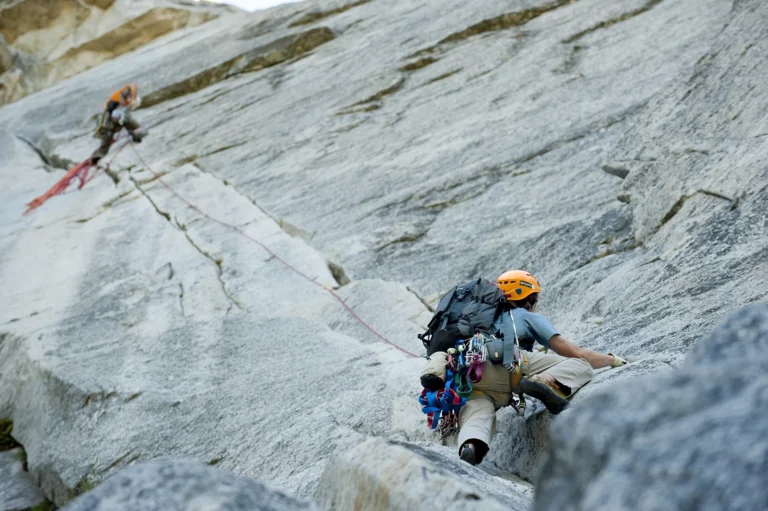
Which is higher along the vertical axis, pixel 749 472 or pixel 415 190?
pixel 749 472

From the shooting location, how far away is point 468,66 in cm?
1973

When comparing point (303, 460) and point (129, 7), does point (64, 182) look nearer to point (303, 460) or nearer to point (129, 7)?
point (303, 460)

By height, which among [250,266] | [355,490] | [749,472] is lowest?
[250,266]

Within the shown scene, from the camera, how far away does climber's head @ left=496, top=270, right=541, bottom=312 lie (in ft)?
26.4

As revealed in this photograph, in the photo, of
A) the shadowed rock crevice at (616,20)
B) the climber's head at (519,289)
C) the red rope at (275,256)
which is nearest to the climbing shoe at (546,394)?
the climber's head at (519,289)

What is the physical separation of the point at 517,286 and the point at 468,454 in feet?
6.34

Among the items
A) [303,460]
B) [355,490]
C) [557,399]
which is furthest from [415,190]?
[355,490]

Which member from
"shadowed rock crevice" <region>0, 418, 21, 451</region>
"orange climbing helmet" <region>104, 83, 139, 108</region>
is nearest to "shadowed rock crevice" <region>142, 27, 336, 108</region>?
"orange climbing helmet" <region>104, 83, 139, 108</region>

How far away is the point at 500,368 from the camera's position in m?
7.36

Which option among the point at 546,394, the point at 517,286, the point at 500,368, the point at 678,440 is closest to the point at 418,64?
the point at 517,286

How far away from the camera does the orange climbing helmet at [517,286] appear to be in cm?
805

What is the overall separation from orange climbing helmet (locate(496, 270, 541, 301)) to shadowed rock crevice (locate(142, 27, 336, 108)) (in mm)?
18091

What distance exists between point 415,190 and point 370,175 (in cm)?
153

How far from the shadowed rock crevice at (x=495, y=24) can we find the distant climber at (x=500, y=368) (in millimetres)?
14600
